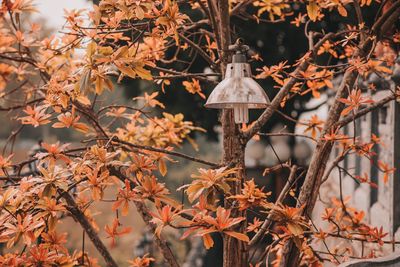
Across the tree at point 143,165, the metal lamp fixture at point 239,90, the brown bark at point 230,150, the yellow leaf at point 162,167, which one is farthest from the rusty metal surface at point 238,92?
the yellow leaf at point 162,167

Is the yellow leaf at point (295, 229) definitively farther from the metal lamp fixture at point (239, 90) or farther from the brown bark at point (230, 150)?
the metal lamp fixture at point (239, 90)

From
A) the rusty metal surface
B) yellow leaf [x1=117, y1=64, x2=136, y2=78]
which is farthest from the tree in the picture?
the rusty metal surface

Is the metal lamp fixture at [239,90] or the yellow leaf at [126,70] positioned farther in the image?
the yellow leaf at [126,70]

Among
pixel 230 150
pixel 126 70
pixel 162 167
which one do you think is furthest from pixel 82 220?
pixel 126 70

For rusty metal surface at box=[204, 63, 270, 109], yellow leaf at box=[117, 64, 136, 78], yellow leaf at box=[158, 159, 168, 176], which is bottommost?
yellow leaf at box=[158, 159, 168, 176]

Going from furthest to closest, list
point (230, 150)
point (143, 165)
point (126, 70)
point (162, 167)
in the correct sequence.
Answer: point (162, 167) < point (230, 150) < point (143, 165) < point (126, 70)

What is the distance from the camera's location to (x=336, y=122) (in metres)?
3.90

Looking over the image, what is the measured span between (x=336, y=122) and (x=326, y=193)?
6.33 metres

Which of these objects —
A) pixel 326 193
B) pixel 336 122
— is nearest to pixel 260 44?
pixel 326 193

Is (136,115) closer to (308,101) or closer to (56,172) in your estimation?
(56,172)

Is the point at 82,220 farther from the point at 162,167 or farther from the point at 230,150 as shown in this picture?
the point at 230,150

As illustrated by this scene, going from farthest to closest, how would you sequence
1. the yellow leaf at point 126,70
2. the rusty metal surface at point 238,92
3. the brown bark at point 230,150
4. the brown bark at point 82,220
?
the brown bark at point 82,220
the brown bark at point 230,150
the yellow leaf at point 126,70
the rusty metal surface at point 238,92

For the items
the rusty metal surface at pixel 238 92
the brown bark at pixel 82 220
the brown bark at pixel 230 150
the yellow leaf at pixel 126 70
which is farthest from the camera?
the brown bark at pixel 82 220

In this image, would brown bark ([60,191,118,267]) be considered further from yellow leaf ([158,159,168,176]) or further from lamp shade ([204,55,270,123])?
lamp shade ([204,55,270,123])
